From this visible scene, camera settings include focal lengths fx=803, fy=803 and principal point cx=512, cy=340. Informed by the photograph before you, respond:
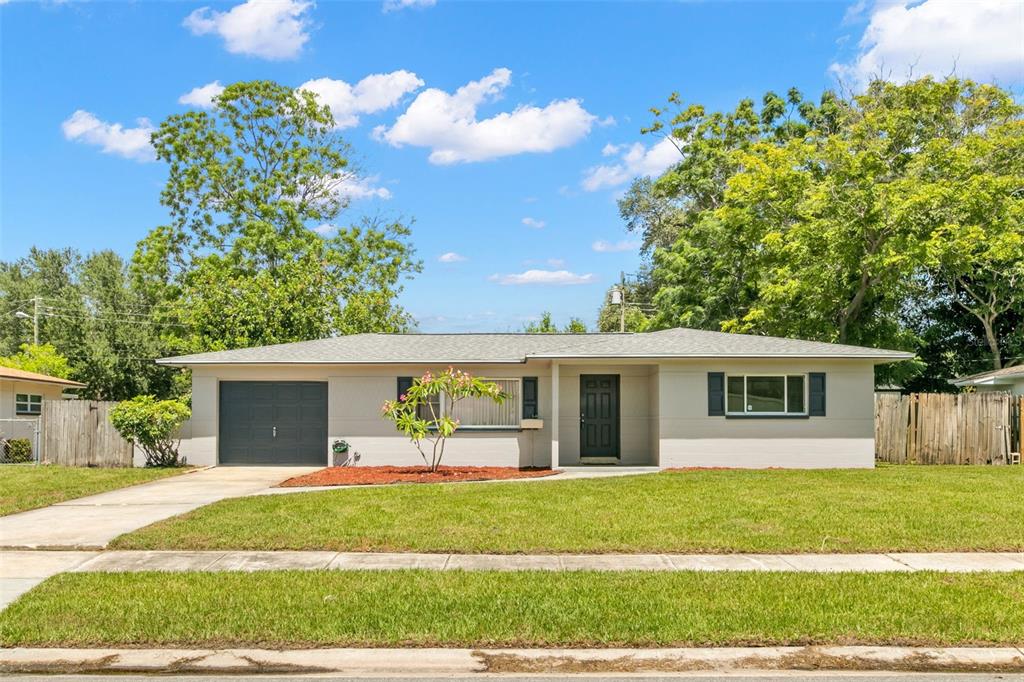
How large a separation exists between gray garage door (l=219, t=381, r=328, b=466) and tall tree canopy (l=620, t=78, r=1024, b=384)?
15717 millimetres

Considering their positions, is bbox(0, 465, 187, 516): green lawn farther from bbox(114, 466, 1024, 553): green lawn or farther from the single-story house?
bbox(114, 466, 1024, 553): green lawn

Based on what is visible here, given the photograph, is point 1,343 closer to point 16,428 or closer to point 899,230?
point 16,428

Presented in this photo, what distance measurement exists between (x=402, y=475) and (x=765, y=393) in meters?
8.61

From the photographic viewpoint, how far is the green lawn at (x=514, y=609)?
617 centimetres

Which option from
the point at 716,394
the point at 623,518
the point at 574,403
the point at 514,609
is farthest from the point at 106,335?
the point at 514,609

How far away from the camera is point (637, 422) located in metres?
19.7

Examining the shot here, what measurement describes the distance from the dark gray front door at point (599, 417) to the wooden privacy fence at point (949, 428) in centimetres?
641

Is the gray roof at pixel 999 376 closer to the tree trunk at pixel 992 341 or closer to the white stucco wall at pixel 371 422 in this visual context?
the tree trunk at pixel 992 341

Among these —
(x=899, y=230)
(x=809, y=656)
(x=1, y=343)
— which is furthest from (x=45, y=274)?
(x=809, y=656)

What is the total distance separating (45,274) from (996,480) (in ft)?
179

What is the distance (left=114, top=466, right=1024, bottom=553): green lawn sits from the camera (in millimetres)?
9438

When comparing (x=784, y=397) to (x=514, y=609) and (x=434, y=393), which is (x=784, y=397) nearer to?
(x=434, y=393)

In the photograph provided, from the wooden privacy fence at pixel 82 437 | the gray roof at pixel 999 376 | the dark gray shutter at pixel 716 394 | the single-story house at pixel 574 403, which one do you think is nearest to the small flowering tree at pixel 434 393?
the single-story house at pixel 574 403

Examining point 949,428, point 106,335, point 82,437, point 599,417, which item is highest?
point 106,335
